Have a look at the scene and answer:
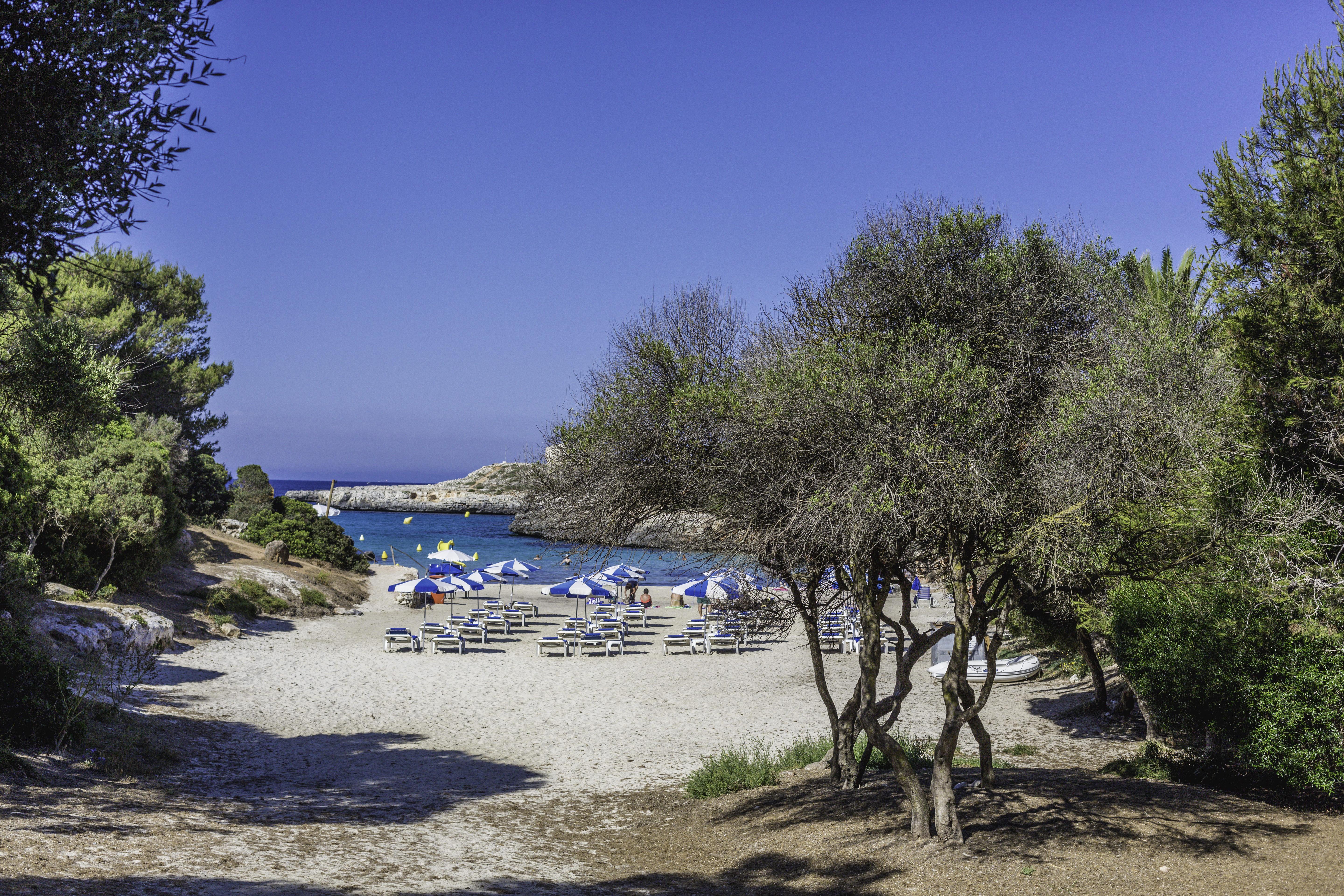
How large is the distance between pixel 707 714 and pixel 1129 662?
8.28 metres

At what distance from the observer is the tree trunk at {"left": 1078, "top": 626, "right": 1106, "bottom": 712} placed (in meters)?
15.7

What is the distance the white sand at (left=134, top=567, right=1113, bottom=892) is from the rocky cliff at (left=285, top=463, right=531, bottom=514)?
Result: 95.2m

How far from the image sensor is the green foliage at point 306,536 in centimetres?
3781

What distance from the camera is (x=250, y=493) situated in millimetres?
46750

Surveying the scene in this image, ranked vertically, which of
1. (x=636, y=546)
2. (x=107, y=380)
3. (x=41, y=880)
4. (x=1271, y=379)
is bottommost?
(x=41, y=880)

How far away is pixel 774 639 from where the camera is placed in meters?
29.0

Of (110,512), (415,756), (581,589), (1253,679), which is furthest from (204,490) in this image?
(1253,679)

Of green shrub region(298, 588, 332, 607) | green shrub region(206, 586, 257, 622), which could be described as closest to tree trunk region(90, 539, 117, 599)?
green shrub region(206, 586, 257, 622)

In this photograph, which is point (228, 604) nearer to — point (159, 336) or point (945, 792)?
point (159, 336)

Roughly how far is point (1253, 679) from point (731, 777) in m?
5.96

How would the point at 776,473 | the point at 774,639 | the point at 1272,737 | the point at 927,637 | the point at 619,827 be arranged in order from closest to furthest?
the point at 776,473 < the point at 1272,737 < the point at 927,637 < the point at 619,827 < the point at 774,639

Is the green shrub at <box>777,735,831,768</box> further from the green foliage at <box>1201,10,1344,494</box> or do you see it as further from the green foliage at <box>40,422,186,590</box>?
the green foliage at <box>40,422,186,590</box>

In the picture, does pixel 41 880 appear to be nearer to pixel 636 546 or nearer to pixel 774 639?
pixel 636 546

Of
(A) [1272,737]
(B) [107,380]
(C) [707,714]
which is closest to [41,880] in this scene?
(B) [107,380]
